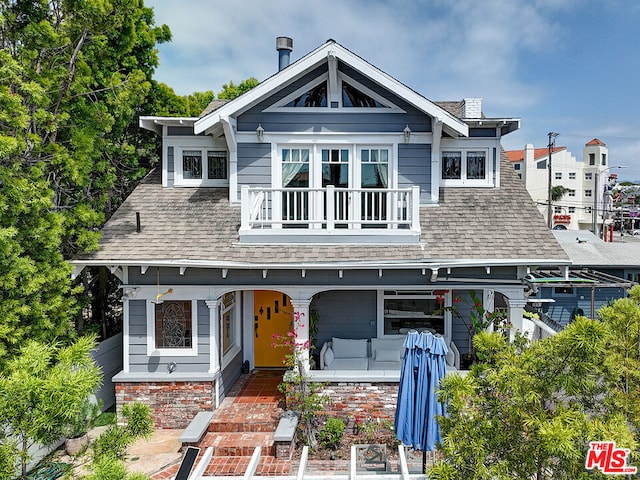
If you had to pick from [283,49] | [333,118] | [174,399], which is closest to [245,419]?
[174,399]

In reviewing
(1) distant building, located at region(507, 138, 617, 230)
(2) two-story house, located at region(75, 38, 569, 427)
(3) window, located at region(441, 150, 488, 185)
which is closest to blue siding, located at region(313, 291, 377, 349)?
(2) two-story house, located at region(75, 38, 569, 427)

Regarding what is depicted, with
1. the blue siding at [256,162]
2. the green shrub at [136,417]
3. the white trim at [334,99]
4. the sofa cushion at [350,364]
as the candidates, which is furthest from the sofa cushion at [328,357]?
the white trim at [334,99]

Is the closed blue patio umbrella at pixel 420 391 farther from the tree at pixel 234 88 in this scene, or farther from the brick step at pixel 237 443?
the tree at pixel 234 88

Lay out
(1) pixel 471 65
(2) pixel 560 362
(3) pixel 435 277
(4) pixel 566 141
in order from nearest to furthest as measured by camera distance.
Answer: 1. (2) pixel 560 362
2. (3) pixel 435 277
3. (1) pixel 471 65
4. (4) pixel 566 141

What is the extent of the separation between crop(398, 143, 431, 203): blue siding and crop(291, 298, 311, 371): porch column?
379 centimetres

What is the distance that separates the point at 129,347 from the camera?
8734 mm

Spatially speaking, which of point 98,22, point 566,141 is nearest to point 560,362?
point 98,22

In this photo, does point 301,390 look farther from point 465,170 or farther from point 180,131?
point 180,131

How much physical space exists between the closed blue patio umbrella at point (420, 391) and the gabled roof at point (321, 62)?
530cm

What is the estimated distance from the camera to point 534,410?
143 inches

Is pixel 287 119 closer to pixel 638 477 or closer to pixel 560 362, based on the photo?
pixel 560 362

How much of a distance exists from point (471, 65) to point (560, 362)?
16.9 m

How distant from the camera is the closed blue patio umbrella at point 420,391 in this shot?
19.6ft

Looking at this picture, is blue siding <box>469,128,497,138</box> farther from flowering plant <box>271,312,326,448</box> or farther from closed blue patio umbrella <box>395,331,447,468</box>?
flowering plant <box>271,312,326,448</box>
